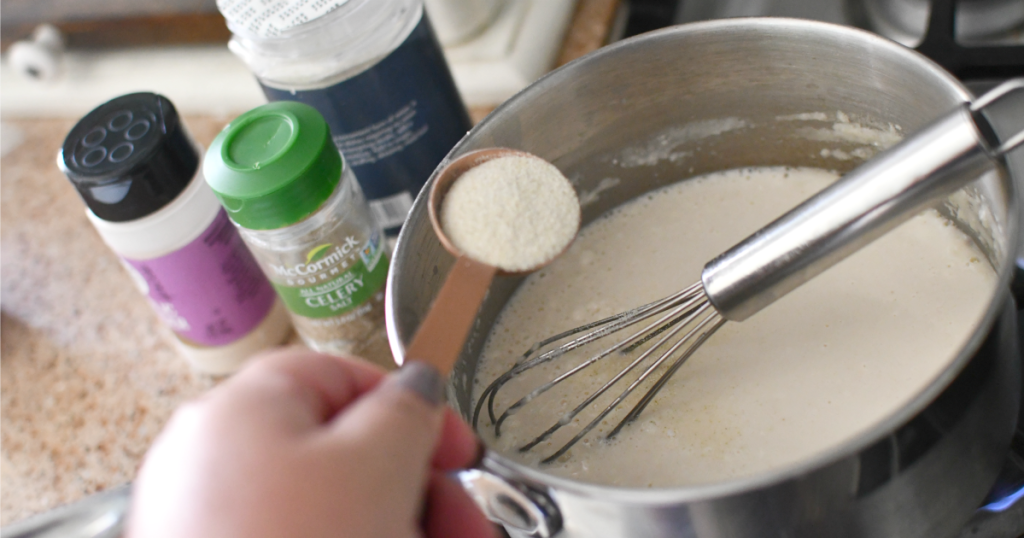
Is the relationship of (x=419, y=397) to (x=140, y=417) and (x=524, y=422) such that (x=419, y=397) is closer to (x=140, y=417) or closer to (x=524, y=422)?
(x=524, y=422)

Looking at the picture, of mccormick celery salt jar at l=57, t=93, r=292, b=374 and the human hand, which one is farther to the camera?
mccormick celery salt jar at l=57, t=93, r=292, b=374

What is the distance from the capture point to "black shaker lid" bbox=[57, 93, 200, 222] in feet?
1.71

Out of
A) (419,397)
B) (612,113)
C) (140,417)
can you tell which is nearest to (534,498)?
(419,397)

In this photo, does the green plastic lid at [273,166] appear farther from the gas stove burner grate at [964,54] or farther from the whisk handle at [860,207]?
the gas stove burner grate at [964,54]

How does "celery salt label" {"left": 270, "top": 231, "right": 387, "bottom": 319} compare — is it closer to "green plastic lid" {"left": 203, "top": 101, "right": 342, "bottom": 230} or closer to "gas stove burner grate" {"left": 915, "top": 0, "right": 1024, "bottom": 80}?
"green plastic lid" {"left": 203, "top": 101, "right": 342, "bottom": 230}

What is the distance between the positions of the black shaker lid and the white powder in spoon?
210 millimetres

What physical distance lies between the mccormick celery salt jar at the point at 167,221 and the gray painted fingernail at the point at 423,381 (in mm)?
313

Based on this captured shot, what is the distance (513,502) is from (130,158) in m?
0.34

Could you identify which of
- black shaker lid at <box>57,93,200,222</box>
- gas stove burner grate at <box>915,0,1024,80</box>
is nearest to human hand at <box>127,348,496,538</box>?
black shaker lid at <box>57,93,200,222</box>

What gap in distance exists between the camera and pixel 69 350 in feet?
2.42

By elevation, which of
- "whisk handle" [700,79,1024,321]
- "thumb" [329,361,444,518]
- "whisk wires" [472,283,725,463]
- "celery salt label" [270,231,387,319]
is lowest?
"whisk wires" [472,283,725,463]

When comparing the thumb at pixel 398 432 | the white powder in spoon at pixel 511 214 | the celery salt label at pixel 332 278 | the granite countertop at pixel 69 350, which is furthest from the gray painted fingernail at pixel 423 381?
the granite countertop at pixel 69 350

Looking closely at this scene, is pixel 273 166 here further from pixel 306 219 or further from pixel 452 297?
pixel 452 297

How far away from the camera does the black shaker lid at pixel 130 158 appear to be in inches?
20.5
